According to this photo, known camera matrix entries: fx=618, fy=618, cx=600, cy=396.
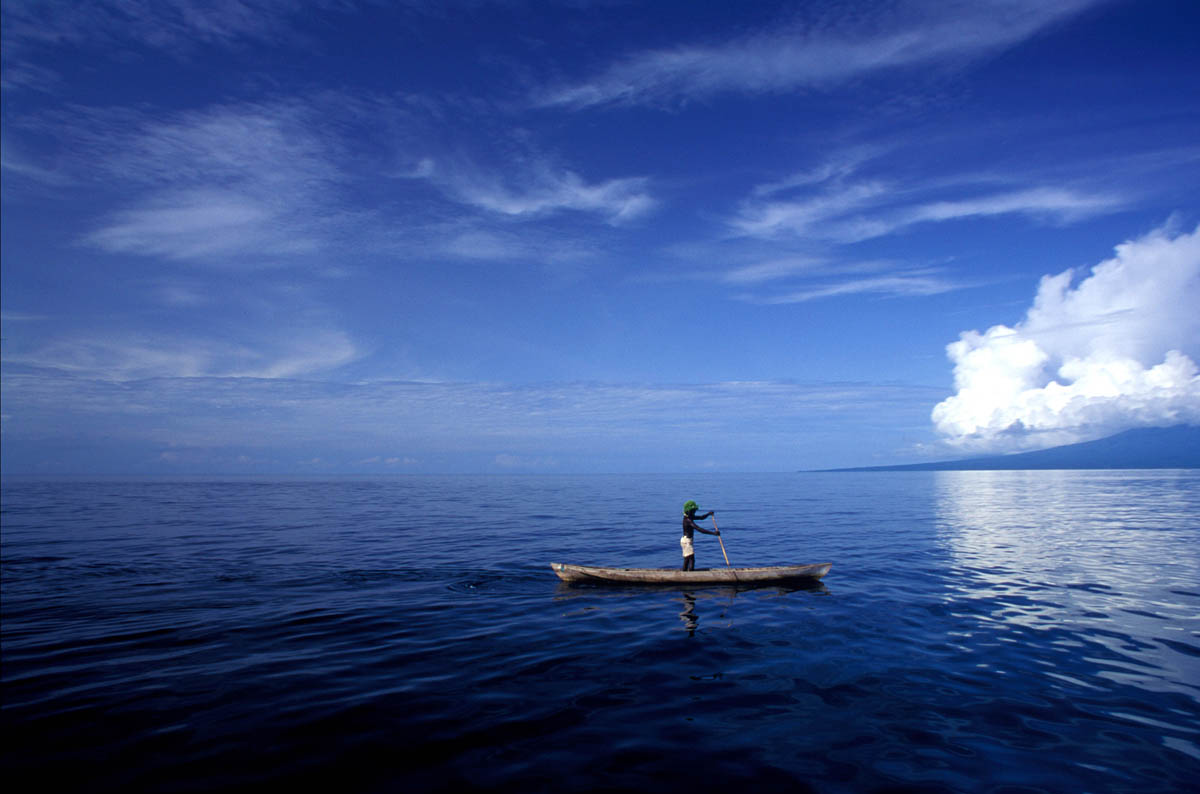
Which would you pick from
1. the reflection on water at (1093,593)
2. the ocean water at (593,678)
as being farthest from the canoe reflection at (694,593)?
the reflection on water at (1093,593)

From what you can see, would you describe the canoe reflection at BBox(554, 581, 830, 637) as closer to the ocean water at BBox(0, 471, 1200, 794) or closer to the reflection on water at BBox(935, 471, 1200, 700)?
the ocean water at BBox(0, 471, 1200, 794)

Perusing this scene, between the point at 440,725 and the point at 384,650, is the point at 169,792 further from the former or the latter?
the point at 384,650

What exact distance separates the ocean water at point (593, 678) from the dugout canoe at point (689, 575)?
61cm

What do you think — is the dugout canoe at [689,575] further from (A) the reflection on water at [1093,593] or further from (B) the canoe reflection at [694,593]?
(A) the reflection on water at [1093,593]

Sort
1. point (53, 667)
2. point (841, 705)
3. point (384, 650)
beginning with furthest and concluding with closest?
point (384, 650) < point (53, 667) < point (841, 705)

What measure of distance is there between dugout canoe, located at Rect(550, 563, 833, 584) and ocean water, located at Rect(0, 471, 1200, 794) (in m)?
0.61

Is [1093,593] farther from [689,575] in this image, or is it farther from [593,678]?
[593,678]

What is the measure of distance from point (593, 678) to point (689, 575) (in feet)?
36.1

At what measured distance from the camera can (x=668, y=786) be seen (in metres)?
9.45

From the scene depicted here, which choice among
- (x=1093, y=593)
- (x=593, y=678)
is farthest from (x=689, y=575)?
(x=1093, y=593)

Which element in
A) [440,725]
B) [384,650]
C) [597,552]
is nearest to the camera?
[440,725]

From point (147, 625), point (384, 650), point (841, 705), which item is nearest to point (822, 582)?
point (841, 705)

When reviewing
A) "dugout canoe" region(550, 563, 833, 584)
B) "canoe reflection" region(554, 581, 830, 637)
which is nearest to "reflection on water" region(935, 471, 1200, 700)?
"canoe reflection" region(554, 581, 830, 637)

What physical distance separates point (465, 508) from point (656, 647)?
61.3 meters
